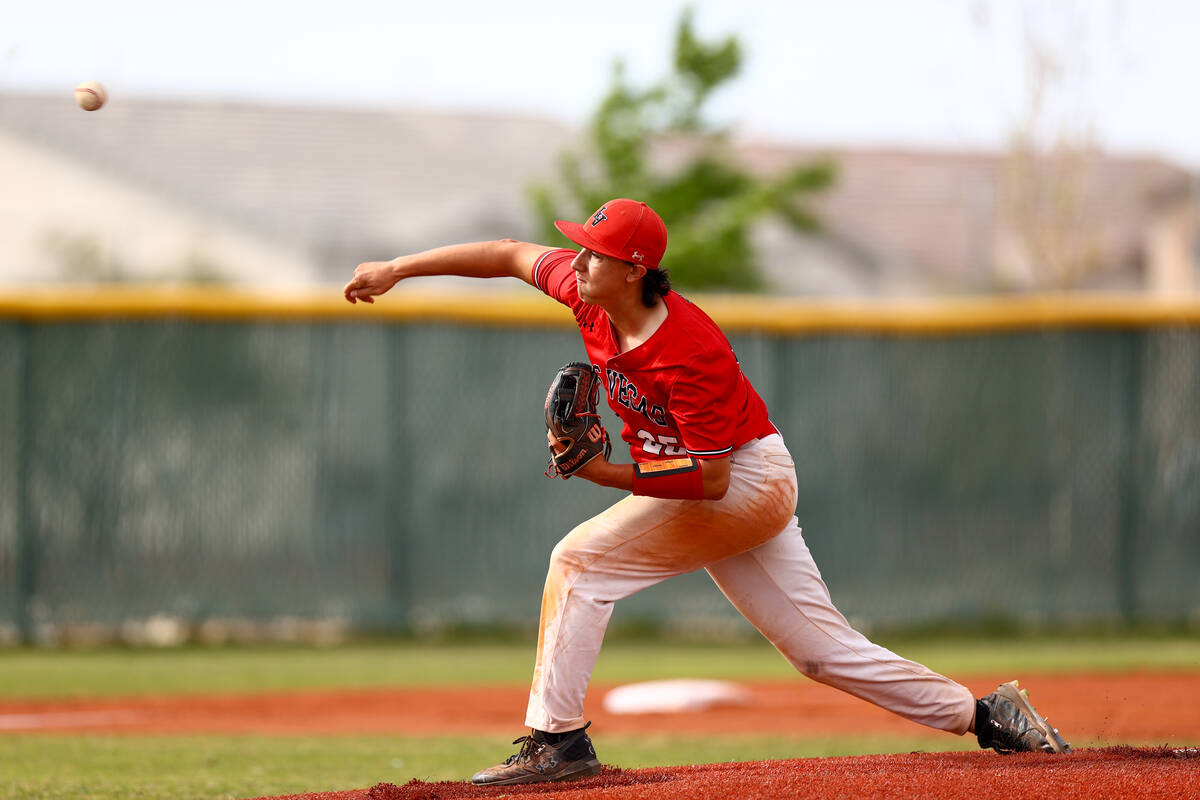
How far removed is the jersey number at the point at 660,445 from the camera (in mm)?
4406

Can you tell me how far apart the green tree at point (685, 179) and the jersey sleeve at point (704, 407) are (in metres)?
17.9

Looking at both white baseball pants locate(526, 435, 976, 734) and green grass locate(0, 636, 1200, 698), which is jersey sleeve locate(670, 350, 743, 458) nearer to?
white baseball pants locate(526, 435, 976, 734)

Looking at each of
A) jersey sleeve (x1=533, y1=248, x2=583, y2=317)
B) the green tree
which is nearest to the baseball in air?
jersey sleeve (x1=533, y1=248, x2=583, y2=317)

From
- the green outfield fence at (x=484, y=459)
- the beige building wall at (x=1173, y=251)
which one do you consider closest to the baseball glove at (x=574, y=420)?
the green outfield fence at (x=484, y=459)

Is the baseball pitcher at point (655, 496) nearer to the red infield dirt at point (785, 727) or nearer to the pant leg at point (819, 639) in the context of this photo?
the pant leg at point (819, 639)

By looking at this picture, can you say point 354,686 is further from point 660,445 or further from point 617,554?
point 660,445

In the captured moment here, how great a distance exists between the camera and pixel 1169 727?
692 cm

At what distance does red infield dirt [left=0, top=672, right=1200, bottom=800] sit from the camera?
4.13 meters

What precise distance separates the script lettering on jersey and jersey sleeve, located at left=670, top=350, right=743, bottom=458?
5.5 inches

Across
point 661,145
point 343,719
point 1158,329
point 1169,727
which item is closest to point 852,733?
point 1169,727

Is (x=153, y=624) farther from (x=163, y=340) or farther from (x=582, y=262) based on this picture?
(x=582, y=262)

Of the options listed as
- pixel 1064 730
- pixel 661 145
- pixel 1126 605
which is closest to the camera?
pixel 1064 730

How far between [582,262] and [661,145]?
74.1 ft

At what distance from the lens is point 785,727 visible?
730cm
